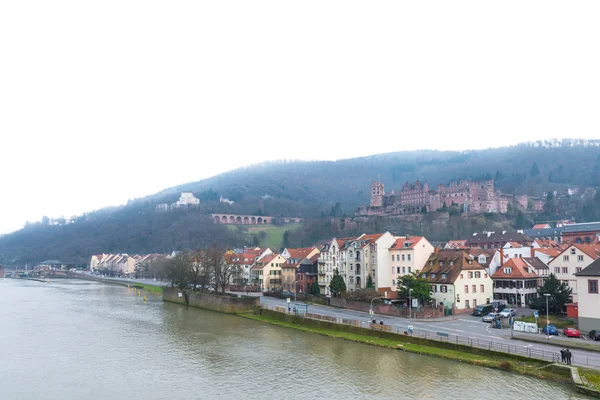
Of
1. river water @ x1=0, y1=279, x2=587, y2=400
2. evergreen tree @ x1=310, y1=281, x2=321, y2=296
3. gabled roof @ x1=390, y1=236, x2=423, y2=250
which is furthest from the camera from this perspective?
evergreen tree @ x1=310, y1=281, x2=321, y2=296

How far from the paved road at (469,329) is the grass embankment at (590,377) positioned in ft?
4.28

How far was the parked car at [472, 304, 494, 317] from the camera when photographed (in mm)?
49812

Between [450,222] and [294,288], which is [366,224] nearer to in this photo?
[450,222]

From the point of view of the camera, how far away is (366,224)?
166 meters

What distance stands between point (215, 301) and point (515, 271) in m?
36.0

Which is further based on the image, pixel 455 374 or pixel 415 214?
pixel 415 214

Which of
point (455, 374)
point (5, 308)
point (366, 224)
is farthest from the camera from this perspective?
point (366, 224)

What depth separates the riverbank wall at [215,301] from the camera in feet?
199

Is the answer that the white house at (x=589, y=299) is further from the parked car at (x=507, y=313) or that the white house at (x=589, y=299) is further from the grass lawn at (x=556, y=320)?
the parked car at (x=507, y=313)

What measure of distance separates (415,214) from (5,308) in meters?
128

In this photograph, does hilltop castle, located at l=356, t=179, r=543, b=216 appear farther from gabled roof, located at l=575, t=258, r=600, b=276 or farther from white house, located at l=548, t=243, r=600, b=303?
gabled roof, located at l=575, t=258, r=600, b=276

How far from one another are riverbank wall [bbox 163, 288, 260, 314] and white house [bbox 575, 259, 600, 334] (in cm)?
3424

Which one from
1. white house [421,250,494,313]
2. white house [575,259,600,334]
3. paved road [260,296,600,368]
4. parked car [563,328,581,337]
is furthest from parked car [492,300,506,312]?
parked car [563,328,581,337]

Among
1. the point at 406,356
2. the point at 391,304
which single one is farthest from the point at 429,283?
the point at 406,356
